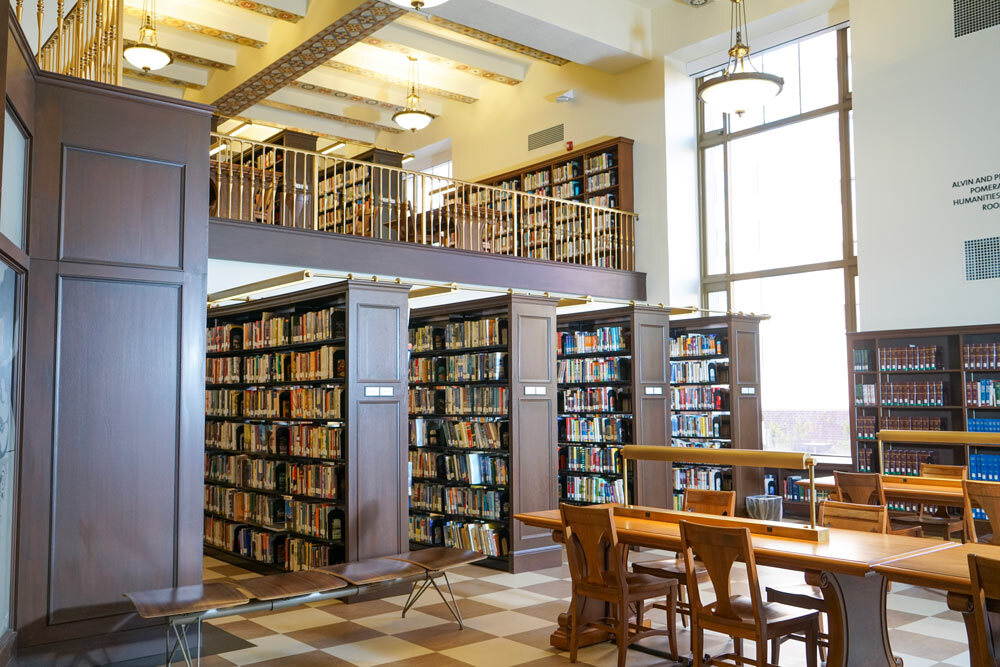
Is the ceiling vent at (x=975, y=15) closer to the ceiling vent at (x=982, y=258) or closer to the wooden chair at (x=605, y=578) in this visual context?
the ceiling vent at (x=982, y=258)

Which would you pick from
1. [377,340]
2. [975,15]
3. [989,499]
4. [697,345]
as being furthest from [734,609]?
[975,15]

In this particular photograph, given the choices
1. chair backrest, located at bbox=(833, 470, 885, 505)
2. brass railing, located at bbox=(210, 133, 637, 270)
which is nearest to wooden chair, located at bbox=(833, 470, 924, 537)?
chair backrest, located at bbox=(833, 470, 885, 505)

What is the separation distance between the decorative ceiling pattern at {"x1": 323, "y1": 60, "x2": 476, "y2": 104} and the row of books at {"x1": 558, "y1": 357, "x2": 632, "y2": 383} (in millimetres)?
7299

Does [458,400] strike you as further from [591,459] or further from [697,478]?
[697,478]

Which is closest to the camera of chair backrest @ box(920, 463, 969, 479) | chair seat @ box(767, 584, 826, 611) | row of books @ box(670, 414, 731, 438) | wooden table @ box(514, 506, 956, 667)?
wooden table @ box(514, 506, 956, 667)

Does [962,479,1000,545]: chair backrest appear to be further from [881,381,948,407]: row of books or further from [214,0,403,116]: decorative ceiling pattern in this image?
[214,0,403,116]: decorative ceiling pattern

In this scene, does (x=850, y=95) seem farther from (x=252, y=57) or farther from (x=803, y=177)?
(x=252, y=57)

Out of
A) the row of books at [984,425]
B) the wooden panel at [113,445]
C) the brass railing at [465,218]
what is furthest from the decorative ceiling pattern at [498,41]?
the wooden panel at [113,445]

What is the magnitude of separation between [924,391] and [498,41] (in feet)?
25.1

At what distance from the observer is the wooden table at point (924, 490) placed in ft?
18.9

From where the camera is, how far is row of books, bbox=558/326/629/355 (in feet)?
27.2

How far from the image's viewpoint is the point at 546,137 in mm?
13641

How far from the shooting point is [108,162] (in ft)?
14.6

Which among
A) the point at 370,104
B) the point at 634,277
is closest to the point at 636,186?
the point at 634,277
